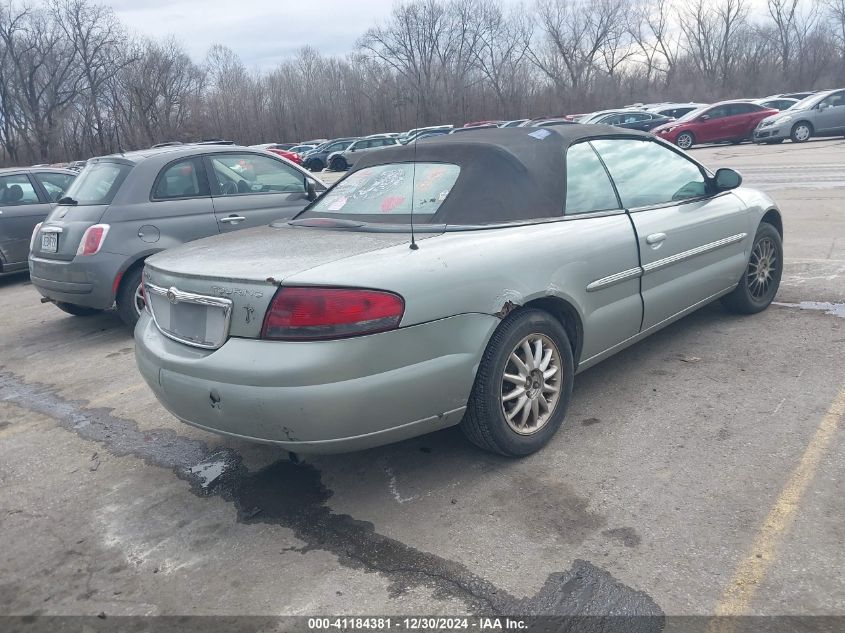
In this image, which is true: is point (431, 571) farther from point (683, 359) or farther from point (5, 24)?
point (5, 24)

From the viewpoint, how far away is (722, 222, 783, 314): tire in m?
5.37

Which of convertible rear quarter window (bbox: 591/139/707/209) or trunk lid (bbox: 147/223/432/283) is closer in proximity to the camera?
trunk lid (bbox: 147/223/432/283)

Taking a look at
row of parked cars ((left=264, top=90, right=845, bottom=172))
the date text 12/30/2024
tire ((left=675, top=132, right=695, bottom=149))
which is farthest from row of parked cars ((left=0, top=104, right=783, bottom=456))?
tire ((left=675, top=132, right=695, bottom=149))

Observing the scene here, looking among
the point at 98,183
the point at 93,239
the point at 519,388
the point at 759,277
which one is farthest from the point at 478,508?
the point at 98,183

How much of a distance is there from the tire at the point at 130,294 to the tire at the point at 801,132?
23062 millimetres

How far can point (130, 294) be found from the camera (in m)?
6.44

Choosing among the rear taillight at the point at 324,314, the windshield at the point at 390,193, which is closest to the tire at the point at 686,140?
the windshield at the point at 390,193

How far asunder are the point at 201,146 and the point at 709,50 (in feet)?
244

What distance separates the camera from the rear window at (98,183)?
6523 mm

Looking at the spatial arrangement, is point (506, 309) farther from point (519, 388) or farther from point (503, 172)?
point (503, 172)

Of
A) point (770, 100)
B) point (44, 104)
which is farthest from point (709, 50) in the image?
point (44, 104)

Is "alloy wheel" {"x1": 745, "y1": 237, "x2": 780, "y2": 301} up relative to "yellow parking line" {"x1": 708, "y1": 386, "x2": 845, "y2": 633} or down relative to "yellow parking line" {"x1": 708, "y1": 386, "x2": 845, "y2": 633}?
up

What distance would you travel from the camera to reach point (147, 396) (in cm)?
495

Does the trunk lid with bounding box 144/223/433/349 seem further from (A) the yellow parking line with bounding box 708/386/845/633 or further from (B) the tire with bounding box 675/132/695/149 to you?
(B) the tire with bounding box 675/132/695/149
